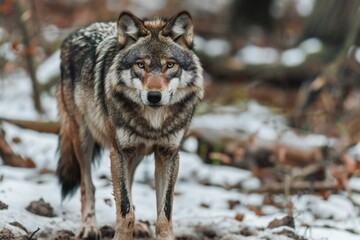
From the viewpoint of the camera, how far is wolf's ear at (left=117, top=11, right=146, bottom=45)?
16.7 feet

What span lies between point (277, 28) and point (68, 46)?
12235 mm

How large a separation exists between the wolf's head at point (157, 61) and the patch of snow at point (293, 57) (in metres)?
7.18

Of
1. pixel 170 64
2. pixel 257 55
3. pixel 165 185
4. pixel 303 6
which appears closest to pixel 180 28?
pixel 170 64

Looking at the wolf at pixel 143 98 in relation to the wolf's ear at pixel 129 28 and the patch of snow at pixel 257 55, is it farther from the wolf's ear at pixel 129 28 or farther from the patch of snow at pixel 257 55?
the patch of snow at pixel 257 55

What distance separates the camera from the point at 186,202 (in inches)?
291

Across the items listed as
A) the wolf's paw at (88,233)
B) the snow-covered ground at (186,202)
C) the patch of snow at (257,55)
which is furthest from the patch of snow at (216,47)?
the wolf's paw at (88,233)

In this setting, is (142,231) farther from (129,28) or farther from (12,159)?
(12,159)

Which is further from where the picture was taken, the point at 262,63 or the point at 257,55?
the point at 257,55

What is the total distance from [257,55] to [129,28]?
31.9 feet

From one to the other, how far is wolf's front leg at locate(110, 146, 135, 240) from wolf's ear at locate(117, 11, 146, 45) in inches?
34.8

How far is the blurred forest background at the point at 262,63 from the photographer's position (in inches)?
331

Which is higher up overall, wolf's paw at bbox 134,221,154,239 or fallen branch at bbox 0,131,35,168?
fallen branch at bbox 0,131,35,168

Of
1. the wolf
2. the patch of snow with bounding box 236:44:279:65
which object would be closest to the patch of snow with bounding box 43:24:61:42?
the patch of snow with bounding box 236:44:279:65

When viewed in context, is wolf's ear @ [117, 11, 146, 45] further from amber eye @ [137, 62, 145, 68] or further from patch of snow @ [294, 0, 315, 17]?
patch of snow @ [294, 0, 315, 17]
